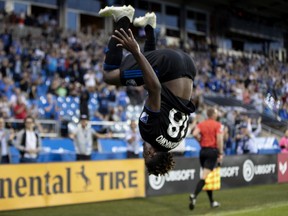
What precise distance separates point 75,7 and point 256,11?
17334 mm

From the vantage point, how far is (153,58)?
610cm

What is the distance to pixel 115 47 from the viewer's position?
6.12 meters

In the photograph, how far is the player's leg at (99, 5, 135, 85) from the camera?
6.06 m

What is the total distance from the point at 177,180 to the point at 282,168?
4818mm

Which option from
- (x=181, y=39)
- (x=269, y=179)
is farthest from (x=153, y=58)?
(x=181, y=39)

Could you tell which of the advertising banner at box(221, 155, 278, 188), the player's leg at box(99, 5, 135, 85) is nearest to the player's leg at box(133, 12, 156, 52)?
the player's leg at box(99, 5, 135, 85)

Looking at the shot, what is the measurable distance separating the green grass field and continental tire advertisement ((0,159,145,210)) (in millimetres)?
219

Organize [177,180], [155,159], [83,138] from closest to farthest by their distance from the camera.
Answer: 1. [155,159]
2. [83,138]
3. [177,180]

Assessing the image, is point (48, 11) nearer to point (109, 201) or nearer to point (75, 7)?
point (75, 7)

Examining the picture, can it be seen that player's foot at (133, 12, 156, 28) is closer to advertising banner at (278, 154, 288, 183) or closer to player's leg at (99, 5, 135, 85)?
player's leg at (99, 5, 135, 85)

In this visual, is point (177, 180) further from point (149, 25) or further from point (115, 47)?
point (115, 47)

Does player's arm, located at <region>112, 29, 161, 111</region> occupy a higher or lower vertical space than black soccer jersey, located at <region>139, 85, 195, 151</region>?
higher

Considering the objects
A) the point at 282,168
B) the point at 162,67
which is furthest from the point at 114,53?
the point at 282,168

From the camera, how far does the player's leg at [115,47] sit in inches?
239
